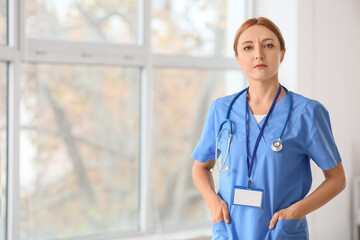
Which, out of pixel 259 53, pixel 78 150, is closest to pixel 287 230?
pixel 259 53

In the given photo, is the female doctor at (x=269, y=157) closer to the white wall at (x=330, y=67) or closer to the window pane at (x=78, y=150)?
the window pane at (x=78, y=150)

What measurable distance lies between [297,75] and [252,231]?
1.89 metres

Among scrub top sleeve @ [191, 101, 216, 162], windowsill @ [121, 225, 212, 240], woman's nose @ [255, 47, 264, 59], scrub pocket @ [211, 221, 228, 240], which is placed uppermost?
woman's nose @ [255, 47, 264, 59]

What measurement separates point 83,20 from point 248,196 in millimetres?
1843

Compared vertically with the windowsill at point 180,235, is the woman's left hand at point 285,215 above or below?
above

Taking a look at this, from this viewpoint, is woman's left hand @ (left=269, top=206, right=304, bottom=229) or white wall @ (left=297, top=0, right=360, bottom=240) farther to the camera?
white wall @ (left=297, top=0, right=360, bottom=240)

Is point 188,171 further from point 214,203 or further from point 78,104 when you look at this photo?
point 214,203

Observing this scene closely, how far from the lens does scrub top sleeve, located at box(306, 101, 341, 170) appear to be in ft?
4.28

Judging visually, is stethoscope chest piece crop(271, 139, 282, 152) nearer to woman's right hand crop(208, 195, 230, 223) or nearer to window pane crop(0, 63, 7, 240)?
woman's right hand crop(208, 195, 230, 223)

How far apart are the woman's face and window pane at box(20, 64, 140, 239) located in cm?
161

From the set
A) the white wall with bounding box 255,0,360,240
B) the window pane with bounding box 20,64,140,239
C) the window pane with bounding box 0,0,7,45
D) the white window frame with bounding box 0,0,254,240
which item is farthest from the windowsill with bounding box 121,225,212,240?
the window pane with bounding box 0,0,7,45

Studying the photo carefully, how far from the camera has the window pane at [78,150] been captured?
2.59 m

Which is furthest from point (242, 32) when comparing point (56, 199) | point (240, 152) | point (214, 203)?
point (56, 199)

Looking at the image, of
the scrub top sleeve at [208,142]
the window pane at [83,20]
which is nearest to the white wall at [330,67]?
the window pane at [83,20]
